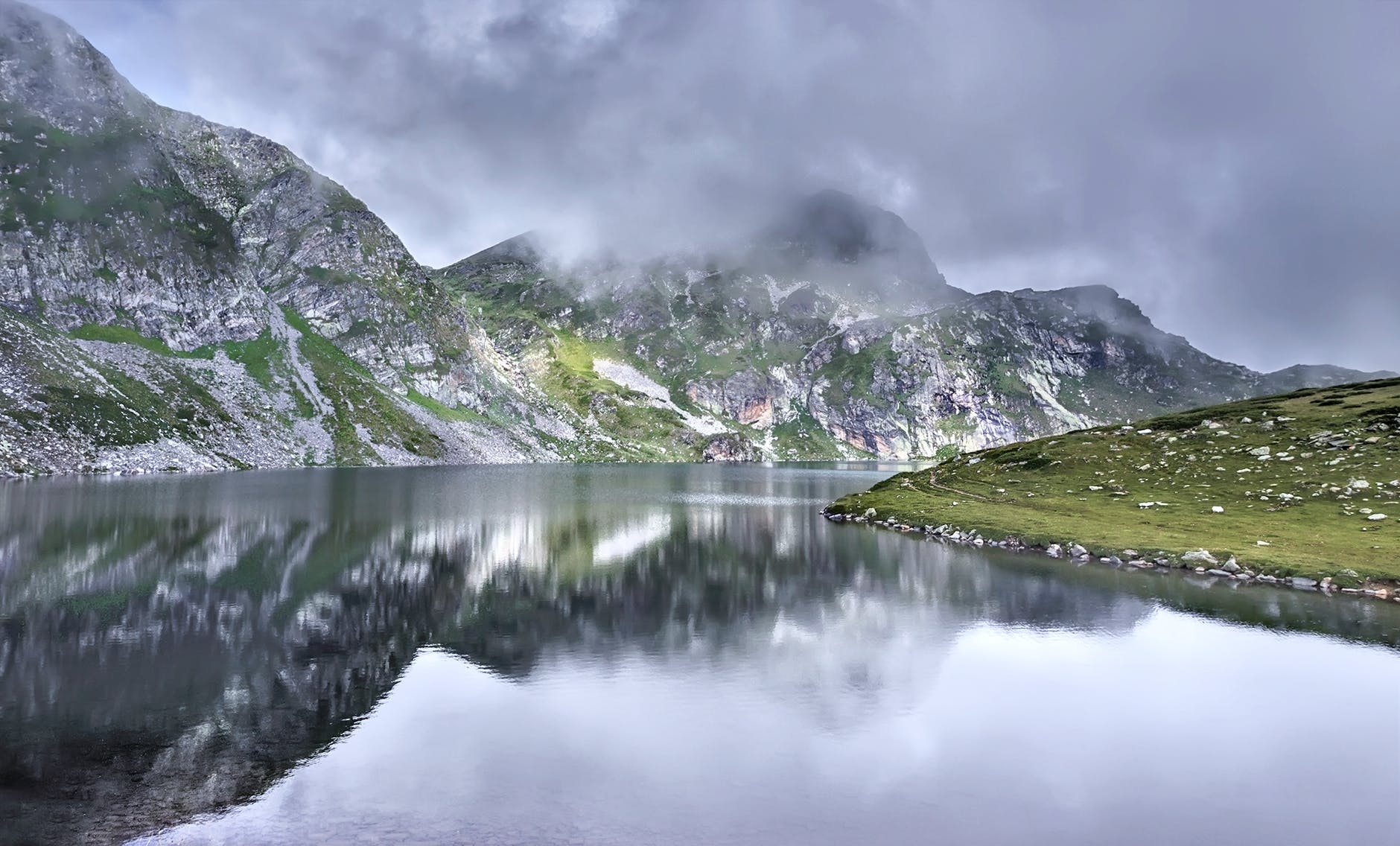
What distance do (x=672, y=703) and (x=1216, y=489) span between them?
62137 mm

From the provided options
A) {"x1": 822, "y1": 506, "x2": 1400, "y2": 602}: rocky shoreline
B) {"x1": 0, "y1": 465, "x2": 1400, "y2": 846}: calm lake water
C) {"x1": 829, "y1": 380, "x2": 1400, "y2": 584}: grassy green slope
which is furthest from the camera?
{"x1": 829, "y1": 380, "x2": 1400, "y2": 584}: grassy green slope

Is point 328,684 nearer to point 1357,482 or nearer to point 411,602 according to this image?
point 411,602

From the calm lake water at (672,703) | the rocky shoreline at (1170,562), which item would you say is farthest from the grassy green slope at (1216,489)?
the calm lake water at (672,703)

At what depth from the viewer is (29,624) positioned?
27.4m

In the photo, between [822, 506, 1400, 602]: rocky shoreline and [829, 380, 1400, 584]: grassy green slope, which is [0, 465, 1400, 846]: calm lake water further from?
[829, 380, 1400, 584]: grassy green slope

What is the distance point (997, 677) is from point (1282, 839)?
10778mm

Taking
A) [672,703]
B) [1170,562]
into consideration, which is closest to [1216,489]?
[1170,562]

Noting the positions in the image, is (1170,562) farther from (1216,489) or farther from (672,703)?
(672,703)

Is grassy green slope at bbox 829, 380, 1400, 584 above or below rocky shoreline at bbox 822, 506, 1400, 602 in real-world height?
above

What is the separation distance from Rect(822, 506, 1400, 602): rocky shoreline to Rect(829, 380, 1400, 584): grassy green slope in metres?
0.49

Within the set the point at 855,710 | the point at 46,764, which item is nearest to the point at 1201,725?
the point at 855,710

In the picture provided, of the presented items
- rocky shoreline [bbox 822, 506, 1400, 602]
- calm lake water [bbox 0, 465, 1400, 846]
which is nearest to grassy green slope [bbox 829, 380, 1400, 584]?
rocky shoreline [bbox 822, 506, 1400, 602]

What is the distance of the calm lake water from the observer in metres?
14.7

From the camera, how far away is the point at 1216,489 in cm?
6212
